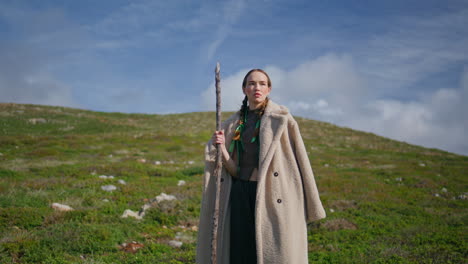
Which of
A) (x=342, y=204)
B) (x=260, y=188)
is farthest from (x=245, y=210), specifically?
(x=342, y=204)

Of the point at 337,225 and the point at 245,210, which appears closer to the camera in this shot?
the point at 245,210

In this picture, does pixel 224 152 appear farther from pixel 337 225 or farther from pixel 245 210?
pixel 337 225

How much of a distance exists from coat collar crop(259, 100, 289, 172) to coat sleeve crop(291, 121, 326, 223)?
0.57 feet

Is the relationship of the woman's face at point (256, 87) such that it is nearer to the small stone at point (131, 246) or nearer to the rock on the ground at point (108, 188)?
the small stone at point (131, 246)

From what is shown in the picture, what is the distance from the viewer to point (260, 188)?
337 centimetres

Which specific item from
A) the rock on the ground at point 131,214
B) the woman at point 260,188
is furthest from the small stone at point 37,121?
the woman at point 260,188

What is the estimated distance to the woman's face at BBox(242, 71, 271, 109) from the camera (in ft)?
11.8

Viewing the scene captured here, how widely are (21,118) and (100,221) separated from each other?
4279 cm

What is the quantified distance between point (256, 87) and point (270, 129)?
494mm

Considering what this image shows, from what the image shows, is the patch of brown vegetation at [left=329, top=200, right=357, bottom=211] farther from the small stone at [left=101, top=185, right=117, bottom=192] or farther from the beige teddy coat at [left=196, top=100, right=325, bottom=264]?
the beige teddy coat at [left=196, top=100, right=325, bottom=264]

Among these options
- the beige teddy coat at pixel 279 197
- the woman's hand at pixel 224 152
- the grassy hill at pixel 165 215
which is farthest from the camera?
the grassy hill at pixel 165 215

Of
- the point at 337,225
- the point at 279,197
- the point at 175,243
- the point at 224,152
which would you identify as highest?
the point at 224,152

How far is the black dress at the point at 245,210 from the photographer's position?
3.53 metres

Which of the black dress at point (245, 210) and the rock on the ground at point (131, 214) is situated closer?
the black dress at point (245, 210)
